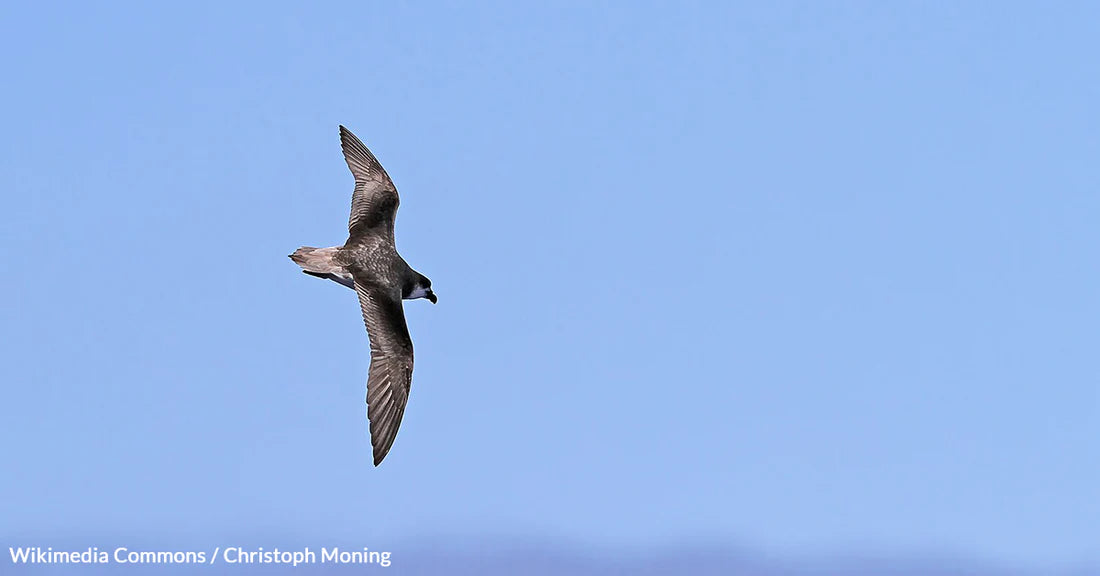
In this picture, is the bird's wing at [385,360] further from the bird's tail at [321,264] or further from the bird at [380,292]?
the bird's tail at [321,264]

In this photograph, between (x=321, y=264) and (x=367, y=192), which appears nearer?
(x=321, y=264)

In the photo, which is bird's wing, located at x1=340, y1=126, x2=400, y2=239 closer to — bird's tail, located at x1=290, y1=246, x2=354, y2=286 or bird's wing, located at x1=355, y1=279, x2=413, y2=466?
bird's tail, located at x1=290, y1=246, x2=354, y2=286

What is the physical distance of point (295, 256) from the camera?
27156 mm

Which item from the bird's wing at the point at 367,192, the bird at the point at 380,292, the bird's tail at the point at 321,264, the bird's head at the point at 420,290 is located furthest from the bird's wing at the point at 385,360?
the bird's wing at the point at 367,192

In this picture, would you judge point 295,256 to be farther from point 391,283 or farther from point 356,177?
point 356,177

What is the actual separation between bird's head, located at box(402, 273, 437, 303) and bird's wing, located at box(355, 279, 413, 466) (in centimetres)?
110

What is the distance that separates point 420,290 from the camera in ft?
97.5

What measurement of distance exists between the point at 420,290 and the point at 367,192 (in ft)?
9.67

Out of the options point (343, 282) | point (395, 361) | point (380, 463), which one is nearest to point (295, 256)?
point (343, 282)

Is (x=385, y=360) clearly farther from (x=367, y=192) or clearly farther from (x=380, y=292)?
(x=367, y=192)

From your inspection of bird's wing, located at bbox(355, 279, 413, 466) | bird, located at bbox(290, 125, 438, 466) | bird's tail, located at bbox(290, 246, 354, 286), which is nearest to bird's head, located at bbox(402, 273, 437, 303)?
bird, located at bbox(290, 125, 438, 466)

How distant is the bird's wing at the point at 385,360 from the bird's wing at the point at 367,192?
2.62 meters

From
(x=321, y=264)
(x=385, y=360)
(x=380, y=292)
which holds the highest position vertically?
(x=321, y=264)

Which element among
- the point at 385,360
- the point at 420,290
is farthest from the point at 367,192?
the point at 385,360
